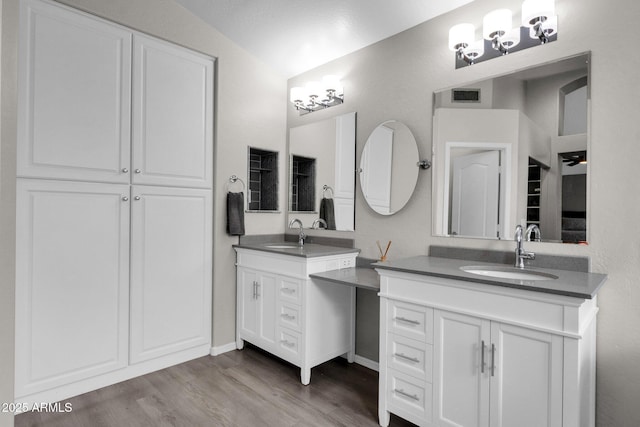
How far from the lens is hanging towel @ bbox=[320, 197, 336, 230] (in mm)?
2879

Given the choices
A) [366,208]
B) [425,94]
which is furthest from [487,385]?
[425,94]

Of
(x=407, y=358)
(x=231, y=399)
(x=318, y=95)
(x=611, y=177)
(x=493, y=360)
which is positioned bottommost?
(x=231, y=399)

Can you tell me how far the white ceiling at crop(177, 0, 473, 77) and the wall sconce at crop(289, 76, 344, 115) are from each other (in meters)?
0.23

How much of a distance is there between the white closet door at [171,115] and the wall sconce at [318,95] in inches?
28.0

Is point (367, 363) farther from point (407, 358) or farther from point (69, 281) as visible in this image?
point (69, 281)

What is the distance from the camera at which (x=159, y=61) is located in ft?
8.11

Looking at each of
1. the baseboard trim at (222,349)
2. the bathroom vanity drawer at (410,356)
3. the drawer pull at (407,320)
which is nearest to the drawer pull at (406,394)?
the bathroom vanity drawer at (410,356)

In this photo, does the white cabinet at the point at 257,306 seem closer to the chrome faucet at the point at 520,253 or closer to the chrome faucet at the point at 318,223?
the chrome faucet at the point at 318,223

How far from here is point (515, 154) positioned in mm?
1920

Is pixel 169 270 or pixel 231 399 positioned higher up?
pixel 169 270

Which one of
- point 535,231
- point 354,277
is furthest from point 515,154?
point 354,277

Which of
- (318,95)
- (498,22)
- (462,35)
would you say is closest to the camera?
(498,22)

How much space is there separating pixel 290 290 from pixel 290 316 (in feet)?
0.58

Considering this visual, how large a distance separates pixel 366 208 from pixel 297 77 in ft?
4.65
